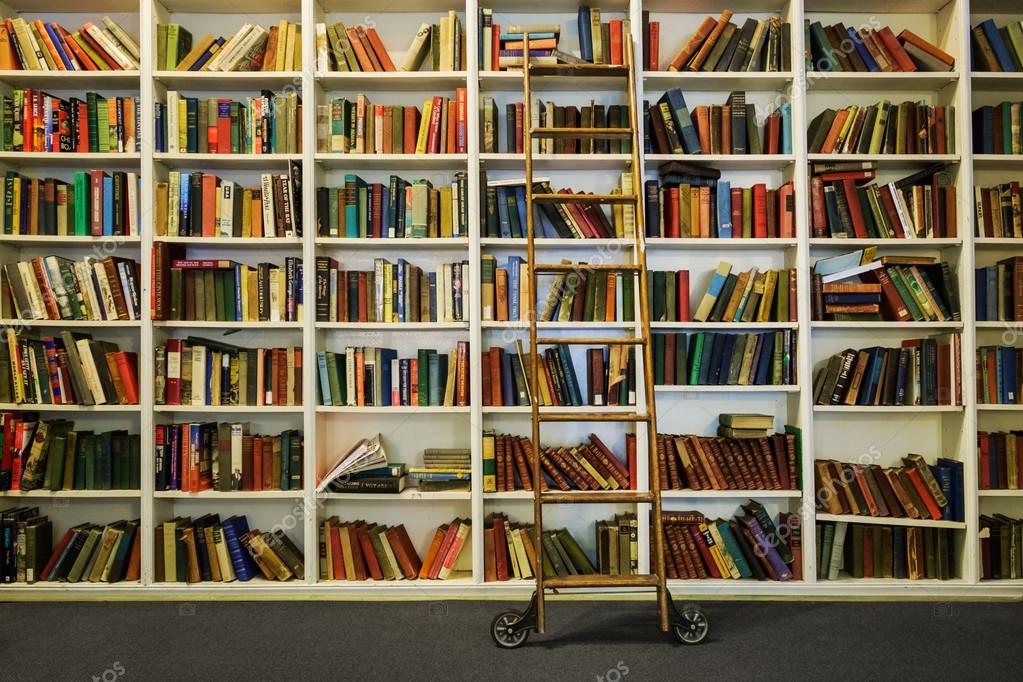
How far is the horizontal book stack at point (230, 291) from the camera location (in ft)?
10.4

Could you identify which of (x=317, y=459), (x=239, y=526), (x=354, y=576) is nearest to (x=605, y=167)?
(x=317, y=459)

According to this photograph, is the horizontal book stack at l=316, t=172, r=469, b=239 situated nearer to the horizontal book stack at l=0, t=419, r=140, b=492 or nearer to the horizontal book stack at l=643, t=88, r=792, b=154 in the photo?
the horizontal book stack at l=643, t=88, r=792, b=154

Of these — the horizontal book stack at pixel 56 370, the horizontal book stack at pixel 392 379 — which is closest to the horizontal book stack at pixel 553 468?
the horizontal book stack at pixel 392 379

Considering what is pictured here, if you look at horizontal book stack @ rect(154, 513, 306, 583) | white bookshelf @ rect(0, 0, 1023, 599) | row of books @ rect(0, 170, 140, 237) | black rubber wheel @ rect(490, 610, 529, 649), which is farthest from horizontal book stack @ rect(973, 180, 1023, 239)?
row of books @ rect(0, 170, 140, 237)

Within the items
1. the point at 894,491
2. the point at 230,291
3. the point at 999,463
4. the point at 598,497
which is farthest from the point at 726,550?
the point at 230,291

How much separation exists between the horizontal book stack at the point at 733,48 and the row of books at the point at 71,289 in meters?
2.59

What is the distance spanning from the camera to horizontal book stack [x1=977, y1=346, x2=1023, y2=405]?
3.14 metres

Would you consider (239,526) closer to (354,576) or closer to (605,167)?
(354,576)

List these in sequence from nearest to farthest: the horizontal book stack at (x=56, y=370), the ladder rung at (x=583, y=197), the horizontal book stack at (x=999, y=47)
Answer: the ladder rung at (x=583, y=197), the horizontal book stack at (x=56, y=370), the horizontal book stack at (x=999, y=47)

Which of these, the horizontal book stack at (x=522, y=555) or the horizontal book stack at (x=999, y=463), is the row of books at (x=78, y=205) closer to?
the horizontal book stack at (x=522, y=555)

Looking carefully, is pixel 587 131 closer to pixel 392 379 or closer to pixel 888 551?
pixel 392 379

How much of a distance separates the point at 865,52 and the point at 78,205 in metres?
3.69

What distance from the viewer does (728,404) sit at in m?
3.38

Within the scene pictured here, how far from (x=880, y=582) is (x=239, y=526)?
2.93 meters
